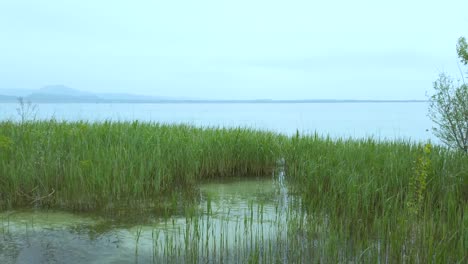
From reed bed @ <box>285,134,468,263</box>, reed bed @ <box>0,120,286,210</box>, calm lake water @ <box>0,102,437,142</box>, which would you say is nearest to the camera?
reed bed @ <box>285,134,468,263</box>

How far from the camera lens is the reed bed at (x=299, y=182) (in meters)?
3.64

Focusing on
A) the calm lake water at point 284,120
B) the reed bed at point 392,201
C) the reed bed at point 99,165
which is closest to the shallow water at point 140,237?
the reed bed at point 99,165

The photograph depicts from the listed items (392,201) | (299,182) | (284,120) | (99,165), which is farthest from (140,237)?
(284,120)

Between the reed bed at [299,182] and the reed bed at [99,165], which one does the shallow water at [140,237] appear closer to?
the reed bed at [299,182]

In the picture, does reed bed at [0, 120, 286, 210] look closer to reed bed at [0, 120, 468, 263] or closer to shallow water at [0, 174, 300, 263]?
reed bed at [0, 120, 468, 263]

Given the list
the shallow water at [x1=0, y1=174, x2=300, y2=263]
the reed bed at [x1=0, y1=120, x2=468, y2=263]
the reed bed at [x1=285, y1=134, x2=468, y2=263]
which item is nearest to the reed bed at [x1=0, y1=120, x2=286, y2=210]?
the reed bed at [x1=0, y1=120, x2=468, y2=263]

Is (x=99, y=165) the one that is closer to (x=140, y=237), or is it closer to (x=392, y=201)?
(x=140, y=237)

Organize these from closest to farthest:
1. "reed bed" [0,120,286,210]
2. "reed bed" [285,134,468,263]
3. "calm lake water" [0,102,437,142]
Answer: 1. "reed bed" [285,134,468,263]
2. "reed bed" [0,120,286,210]
3. "calm lake water" [0,102,437,142]

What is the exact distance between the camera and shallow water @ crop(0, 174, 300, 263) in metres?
3.71

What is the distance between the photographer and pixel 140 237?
427 cm

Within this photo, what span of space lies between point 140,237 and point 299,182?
2784mm

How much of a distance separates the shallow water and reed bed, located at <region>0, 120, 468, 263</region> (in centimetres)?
9

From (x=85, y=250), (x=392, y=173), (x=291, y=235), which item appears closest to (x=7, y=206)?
(x=85, y=250)

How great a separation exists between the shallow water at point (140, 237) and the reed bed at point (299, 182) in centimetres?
9
